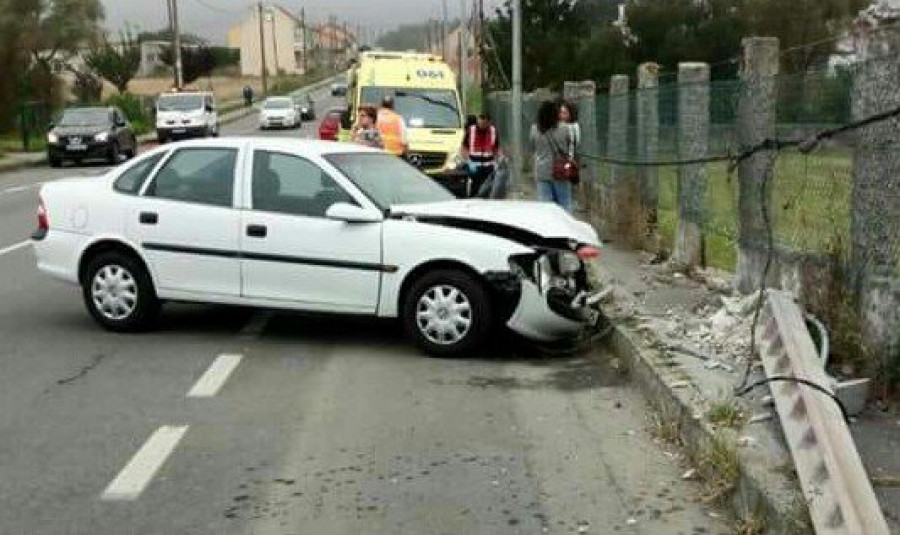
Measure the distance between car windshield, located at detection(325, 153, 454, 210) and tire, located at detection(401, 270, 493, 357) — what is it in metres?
0.76

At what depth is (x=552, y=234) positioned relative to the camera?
8391 mm

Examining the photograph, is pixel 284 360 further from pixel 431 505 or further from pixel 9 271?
pixel 9 271

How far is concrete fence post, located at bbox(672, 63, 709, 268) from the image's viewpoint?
11.0 m

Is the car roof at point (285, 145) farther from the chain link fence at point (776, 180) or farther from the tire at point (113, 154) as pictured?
the tire at point (113, 154)

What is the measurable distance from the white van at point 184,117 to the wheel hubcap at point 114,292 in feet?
120

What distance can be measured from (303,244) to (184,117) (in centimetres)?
3844

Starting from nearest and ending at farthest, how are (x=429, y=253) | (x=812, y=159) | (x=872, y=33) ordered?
1. (x=872, y=33)
2. (x=812, y=159)
3. (x=429, y=253)

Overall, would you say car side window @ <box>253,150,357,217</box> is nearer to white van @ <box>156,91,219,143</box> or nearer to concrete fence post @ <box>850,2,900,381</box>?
concrete fence post @ <box>850,2,900,381</box>

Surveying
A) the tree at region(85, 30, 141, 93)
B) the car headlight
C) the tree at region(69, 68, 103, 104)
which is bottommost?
the car headlight

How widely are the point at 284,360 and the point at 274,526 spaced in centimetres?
335

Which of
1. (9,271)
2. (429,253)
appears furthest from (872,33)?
(9,271)

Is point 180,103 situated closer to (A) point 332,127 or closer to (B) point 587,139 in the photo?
(A) point 332,127

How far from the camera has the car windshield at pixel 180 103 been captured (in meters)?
46.2

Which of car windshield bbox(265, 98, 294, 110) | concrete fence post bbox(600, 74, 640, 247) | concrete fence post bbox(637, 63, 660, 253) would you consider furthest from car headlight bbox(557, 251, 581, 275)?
car windshield bbox(265, 98, 294, 110)
